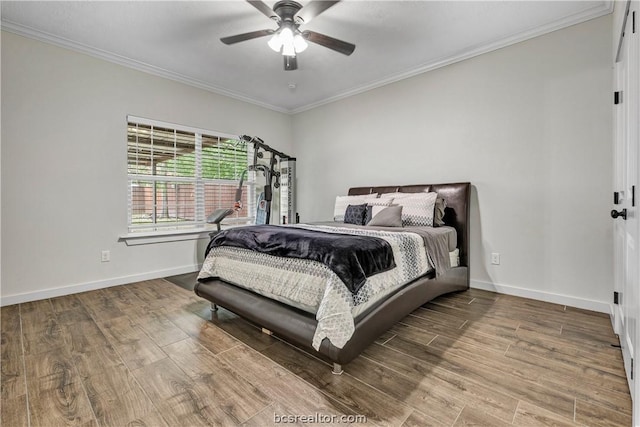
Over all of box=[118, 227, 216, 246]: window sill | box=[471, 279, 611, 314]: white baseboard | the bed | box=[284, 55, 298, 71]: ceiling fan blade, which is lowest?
box=[471, 279, 611, 314]: white baseboard

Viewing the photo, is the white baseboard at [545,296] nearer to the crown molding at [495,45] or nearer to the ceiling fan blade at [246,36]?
the crown molding at [495,45]

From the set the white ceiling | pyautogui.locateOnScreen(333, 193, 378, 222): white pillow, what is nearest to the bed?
pyautogui.locateOnScreen(333, 193, 378, 222): white pillow

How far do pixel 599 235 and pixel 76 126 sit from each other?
209 inches

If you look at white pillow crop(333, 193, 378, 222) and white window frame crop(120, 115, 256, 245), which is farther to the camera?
white pillow crop(333, 193, 378, 222)

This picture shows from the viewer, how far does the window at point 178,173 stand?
368 cm

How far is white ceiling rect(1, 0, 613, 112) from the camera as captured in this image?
Answer: 2549mm

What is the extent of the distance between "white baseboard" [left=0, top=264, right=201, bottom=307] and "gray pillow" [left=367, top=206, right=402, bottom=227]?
9.01 feet

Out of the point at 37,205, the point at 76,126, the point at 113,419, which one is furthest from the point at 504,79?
the point at 37,205

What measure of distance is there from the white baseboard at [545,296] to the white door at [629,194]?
462 millimetres

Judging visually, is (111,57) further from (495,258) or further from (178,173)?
(495,258)

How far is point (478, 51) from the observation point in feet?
10.5

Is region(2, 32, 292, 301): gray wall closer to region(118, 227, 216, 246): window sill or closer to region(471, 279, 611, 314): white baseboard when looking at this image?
region(118, 227, 216, 246): window sill

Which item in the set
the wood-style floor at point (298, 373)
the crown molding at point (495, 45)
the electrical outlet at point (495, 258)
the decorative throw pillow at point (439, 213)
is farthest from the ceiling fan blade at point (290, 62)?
the electrical outlet at point (495, 258)

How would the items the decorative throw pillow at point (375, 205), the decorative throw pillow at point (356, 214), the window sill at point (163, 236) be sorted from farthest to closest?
the window sill at point (163, 236)
the decorative throw pillow at point (356, 214)
the decorative throw pillow at point (375, 205)
